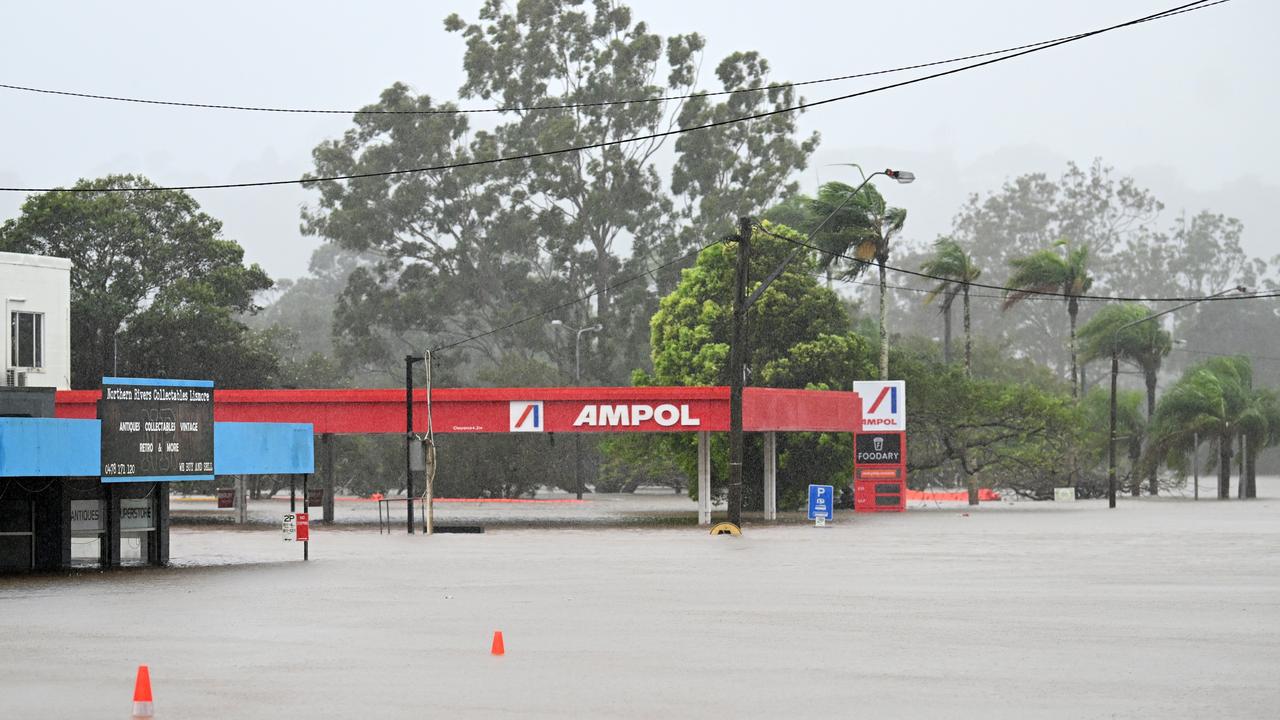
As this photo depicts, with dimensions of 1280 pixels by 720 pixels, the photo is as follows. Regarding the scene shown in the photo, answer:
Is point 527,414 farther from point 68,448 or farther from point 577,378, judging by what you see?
point 577,378

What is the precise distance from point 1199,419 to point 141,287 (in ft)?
168

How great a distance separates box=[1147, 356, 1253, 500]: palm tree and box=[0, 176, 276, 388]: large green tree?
1691 inches

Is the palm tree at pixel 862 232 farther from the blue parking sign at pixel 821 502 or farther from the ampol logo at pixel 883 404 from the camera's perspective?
the blue parking sign at pixel 821 502

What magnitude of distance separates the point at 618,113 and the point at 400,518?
144ft

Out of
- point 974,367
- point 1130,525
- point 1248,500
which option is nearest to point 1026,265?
point 1248,500

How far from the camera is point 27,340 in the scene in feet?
146

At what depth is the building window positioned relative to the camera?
144 feet

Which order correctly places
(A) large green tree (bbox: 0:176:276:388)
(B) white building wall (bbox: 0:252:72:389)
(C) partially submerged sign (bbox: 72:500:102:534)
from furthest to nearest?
(A) large green tree (bbox: 0:176:276:388) → (B) white building wall (bbox: 0:252:72:389) → (C) partially submerged sign (bbox: 72:500:102:534)

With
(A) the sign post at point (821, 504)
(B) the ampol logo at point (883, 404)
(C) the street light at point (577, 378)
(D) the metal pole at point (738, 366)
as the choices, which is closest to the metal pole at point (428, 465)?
(D) the metal pole at point (738, 366)

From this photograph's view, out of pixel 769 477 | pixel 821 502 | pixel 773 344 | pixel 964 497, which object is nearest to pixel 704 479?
pixel 821 502

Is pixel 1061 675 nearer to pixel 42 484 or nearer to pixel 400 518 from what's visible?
pixel 42 484

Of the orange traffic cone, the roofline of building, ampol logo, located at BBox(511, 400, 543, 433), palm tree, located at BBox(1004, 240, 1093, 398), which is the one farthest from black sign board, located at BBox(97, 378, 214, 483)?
palm tree, located at BBox(1004, 240, 1093, 398)

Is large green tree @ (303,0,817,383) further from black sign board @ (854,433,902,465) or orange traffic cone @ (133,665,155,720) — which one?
orange traffic cone @ (133,665,155,720)

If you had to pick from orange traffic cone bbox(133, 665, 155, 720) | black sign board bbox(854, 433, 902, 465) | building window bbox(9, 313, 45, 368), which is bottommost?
orange traffic cone bbox(133, 665, 155, 720)
